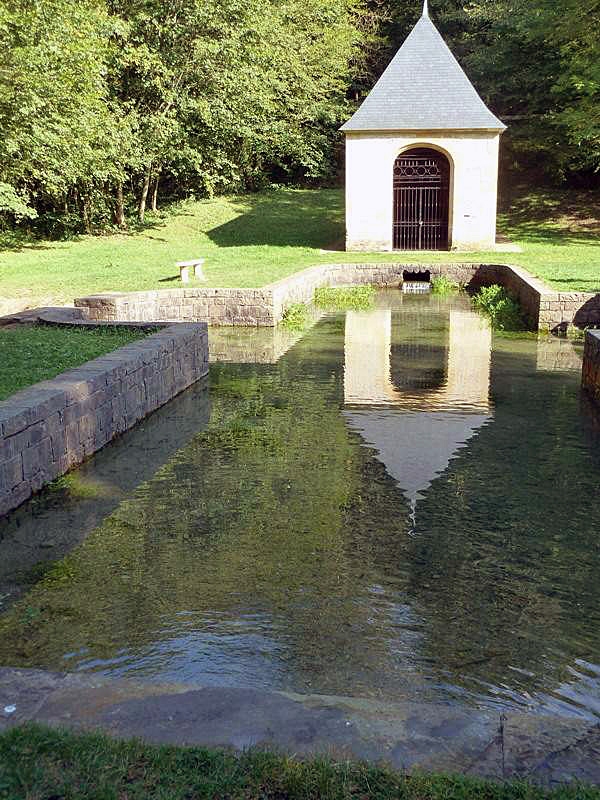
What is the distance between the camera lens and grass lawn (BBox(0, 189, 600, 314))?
1580 centimetres

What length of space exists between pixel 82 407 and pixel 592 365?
5.42 meters

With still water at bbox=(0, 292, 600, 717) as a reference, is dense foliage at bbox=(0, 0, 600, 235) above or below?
above

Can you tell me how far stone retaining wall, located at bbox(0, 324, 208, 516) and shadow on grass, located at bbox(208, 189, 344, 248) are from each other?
16251 millimetres

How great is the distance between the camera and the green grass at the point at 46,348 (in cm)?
718

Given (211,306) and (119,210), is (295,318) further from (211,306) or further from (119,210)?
(119,210)

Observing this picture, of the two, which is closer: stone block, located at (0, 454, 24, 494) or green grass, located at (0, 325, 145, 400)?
stone block, located at (0, 454, 24, 494)

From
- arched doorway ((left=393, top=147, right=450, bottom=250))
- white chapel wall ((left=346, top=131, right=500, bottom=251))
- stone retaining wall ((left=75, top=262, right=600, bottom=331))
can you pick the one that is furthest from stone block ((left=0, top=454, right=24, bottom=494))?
arched doorway ((left=393, top=147, right=450, bottom=250))

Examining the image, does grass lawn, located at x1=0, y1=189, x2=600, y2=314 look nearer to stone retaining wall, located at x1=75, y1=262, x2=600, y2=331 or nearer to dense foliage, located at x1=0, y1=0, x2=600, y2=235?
stone retaining wall, located at x1=75, y1=262, x2=600, y2=331

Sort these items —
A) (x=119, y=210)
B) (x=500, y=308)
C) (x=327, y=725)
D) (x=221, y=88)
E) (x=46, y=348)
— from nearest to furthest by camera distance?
(x=327, y=725)
(x=46, y=348)
(x=500, y=308)
(x=221, y=88)
(x=119, y=210)

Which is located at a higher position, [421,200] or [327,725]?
[421,200]

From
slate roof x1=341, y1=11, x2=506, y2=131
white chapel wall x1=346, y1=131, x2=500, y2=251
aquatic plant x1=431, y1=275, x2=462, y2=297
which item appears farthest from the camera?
white chapel wall x1=346, y1=131, x2=500, y2=251

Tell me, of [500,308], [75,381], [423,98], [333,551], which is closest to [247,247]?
[423,98]

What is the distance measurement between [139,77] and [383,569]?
24.6 metres

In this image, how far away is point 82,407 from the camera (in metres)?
6.57
